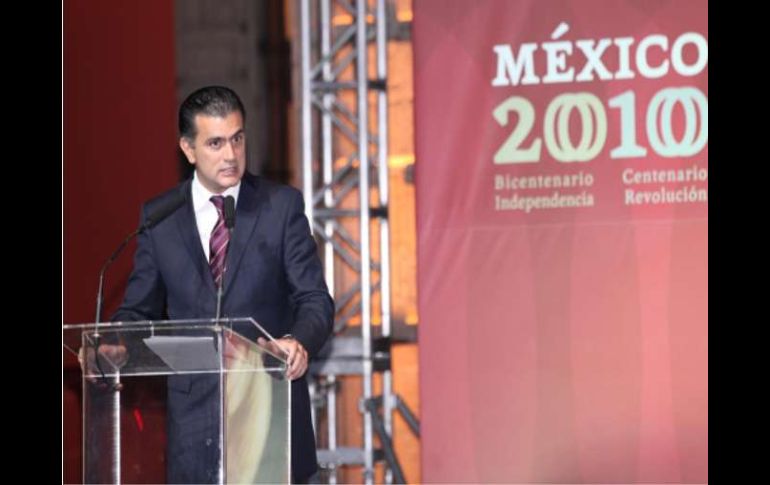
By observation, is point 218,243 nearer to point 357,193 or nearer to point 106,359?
point 106,359

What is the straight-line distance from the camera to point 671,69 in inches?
208

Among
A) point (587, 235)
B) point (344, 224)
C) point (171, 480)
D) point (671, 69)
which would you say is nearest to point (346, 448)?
point (344, 224)

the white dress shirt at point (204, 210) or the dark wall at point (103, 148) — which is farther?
the dark wall at point (103, 148)

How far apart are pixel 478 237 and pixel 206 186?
1.95 m

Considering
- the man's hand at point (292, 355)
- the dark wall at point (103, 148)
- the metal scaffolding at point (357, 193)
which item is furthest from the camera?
the dark wall at point (103, 148)

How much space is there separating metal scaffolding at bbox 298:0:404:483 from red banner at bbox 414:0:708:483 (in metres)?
0.22

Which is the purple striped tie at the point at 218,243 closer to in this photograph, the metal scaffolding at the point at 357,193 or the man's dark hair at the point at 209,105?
the man's dark hair at the point at 209,105

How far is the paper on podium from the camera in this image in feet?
9.48

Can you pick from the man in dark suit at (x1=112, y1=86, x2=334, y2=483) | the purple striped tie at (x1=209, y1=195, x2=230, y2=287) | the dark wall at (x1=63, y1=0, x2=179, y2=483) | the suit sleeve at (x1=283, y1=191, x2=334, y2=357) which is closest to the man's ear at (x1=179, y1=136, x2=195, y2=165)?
the man in dark suit at (x1=112, y1=86, x2=334, y2=483)

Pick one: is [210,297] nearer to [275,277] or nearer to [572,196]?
[275,277]

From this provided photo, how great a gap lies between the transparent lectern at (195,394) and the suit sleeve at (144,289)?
55cm

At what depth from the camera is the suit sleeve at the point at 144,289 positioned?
3.65 metres

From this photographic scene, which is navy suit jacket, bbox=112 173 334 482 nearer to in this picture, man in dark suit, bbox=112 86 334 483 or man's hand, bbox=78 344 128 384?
man in dark suit, bbox=112 86 334 483

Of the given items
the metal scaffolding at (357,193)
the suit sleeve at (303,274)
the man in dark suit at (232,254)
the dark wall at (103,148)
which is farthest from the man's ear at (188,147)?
the dark wall at (103,148)
